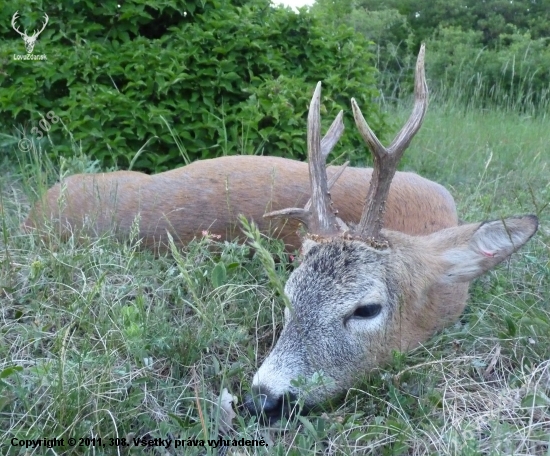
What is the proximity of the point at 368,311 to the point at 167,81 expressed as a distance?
317cm

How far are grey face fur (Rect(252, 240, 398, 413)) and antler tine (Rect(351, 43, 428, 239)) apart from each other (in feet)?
0.34

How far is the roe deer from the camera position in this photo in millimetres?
3098

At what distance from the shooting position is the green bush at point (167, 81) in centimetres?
579

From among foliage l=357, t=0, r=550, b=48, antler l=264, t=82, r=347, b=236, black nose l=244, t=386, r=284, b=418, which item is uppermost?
foliage l=357, t=0, r=550, b=48

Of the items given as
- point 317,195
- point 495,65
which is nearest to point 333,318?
point 317,195

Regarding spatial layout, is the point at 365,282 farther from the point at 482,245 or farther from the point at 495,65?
the point at 495,65

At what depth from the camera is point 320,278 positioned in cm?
327

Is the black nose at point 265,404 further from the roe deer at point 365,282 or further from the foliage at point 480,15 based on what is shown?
the foliage at point 480,15

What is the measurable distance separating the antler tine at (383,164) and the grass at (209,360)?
482 millimetres

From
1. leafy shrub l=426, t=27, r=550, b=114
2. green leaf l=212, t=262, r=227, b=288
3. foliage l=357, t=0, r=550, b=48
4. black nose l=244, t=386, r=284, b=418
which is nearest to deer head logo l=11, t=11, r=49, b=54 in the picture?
green leaf l=212, t=262, r=227, b=288

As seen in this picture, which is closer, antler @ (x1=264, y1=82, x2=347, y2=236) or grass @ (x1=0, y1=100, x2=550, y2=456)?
grass @ (x1=0, y1=100, x2=550, y2=456)

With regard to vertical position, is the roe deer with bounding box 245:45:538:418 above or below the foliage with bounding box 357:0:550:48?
below

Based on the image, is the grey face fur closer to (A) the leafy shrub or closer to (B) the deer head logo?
(B) the deer head logo

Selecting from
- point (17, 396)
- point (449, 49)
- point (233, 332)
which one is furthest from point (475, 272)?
point (449, 49)
